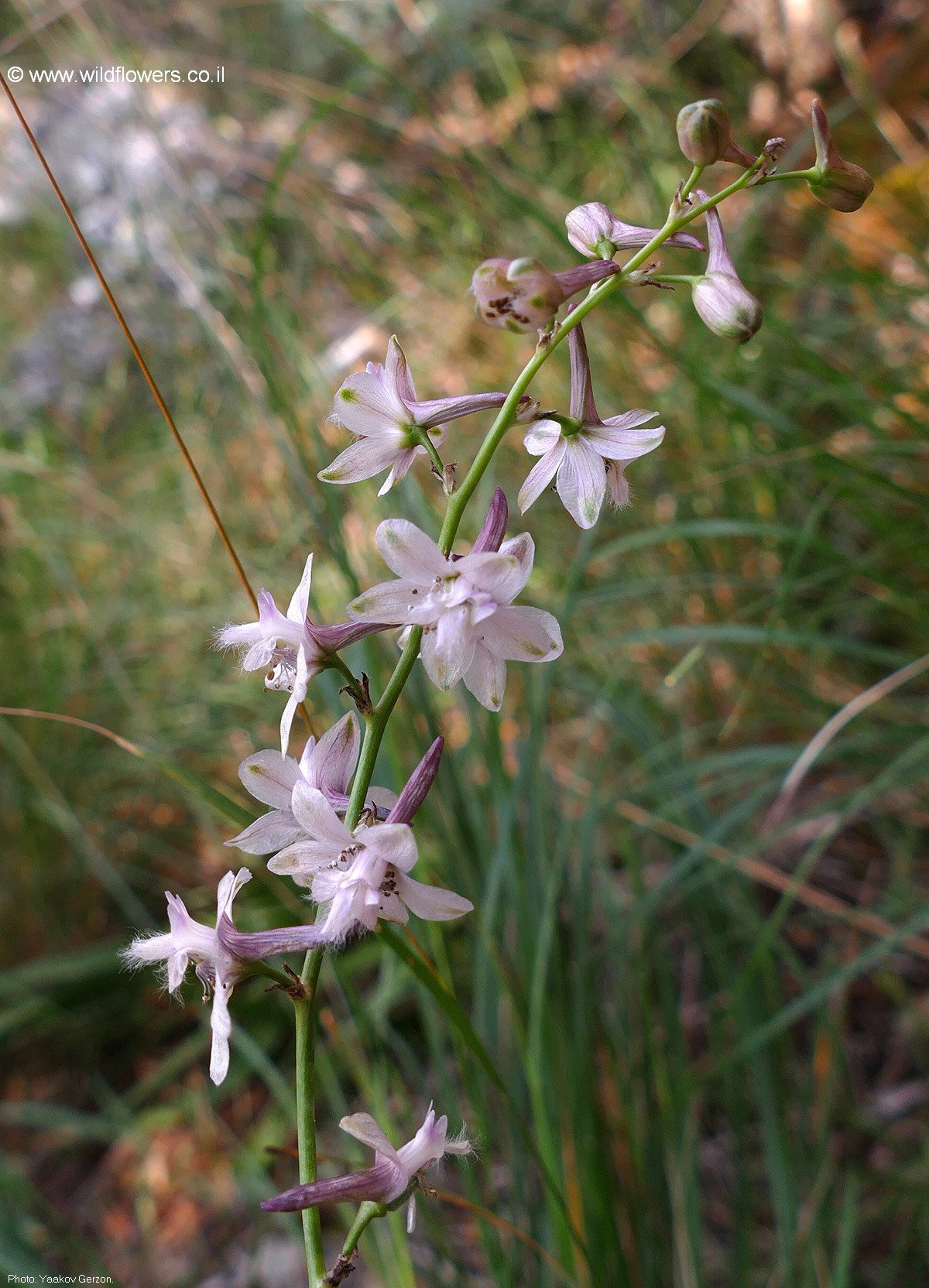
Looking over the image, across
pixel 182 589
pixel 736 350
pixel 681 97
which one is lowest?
pixel 182 589

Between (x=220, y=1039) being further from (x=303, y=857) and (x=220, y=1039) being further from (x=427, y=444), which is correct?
(x=427, y=444)

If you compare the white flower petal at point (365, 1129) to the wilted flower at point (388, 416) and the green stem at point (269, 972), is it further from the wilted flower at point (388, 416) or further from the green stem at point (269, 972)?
the wilted flower at point (388, 416)

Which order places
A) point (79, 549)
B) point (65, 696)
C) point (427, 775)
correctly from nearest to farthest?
1. point (427, 775)
2. point (65, 696)
3. point (79, 549)

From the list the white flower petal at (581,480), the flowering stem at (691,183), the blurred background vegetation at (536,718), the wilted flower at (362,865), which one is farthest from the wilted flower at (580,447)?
the blurred background vegetation at (536,718)

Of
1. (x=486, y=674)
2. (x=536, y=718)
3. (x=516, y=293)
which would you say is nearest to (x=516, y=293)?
(x=516, y=293)

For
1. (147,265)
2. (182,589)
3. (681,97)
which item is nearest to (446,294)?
(681,97)

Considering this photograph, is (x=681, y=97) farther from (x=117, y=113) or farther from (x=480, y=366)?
(x=117, y=113)

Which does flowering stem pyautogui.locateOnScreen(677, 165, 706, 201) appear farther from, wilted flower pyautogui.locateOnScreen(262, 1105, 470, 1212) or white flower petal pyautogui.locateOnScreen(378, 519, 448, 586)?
wilted flower pyautogui.locateOnScreen(262, 1105, 470, 1212)
